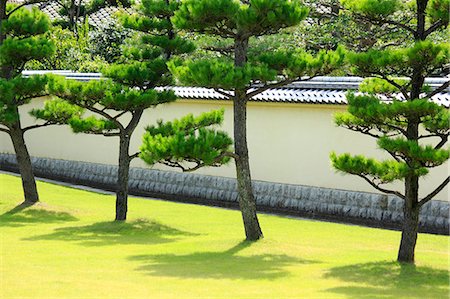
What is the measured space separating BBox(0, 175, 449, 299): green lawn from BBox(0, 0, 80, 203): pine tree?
119 cm

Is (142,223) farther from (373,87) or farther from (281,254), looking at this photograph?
(373,87)

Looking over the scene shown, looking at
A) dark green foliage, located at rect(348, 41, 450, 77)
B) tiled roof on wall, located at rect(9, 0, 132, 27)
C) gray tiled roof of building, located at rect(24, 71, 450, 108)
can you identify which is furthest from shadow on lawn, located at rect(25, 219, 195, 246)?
tiled roof on wall, located at rect(9, 0, 132, 27)

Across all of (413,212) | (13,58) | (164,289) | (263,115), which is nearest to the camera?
(164,289)

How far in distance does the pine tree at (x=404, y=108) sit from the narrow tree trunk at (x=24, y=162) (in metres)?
7.61

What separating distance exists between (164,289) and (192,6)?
4.12 metres

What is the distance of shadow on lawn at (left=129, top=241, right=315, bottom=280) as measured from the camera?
10.4 meters

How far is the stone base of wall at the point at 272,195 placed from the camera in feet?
50.9

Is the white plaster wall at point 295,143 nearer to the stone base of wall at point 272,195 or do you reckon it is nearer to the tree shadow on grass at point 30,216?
the stone base of wall at point 272,195

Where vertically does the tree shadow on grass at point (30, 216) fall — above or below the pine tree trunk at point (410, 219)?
below

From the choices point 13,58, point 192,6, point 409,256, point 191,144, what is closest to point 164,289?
point 191,144

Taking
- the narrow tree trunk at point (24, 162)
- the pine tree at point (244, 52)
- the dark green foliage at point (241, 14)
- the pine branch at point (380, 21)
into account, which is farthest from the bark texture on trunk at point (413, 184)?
the narrow tree trunk at point (24, 162)

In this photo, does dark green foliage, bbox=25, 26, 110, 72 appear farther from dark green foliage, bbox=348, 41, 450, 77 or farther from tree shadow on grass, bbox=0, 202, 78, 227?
dark green foliage, bbox=348, 41, 450, 77

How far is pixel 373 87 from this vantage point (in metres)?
11.5

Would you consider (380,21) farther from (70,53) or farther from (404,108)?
(70,53)
